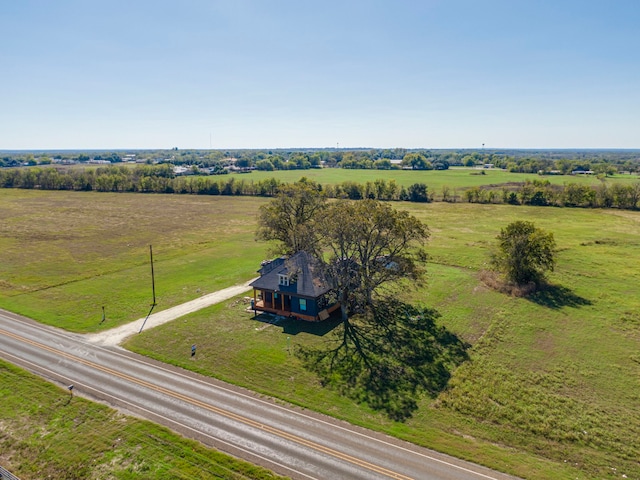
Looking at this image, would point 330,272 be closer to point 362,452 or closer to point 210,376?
point 210,376

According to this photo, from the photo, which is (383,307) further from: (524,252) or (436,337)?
(524,252)

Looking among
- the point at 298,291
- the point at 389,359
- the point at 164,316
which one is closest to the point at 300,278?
the point at 298,291

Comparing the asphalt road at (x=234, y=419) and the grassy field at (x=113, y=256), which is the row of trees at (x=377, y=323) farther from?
the grassy field at (x=113, y=256)

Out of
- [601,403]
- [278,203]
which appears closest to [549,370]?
[601,403]

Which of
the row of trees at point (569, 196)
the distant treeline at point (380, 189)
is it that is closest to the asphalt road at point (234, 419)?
the distant treeline at point (380, 189)

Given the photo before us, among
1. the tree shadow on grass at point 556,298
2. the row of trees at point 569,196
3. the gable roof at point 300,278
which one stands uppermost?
the row of trees at point 569,196

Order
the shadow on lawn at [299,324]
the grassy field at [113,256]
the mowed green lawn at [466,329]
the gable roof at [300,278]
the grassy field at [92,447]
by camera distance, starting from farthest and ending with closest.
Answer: the grassy field at [113,256]
the gable roof at [300,278]
the shadow on lawn at [299,324]
the mowed green lawn at [466,329]
the grassy field at [92,447]
